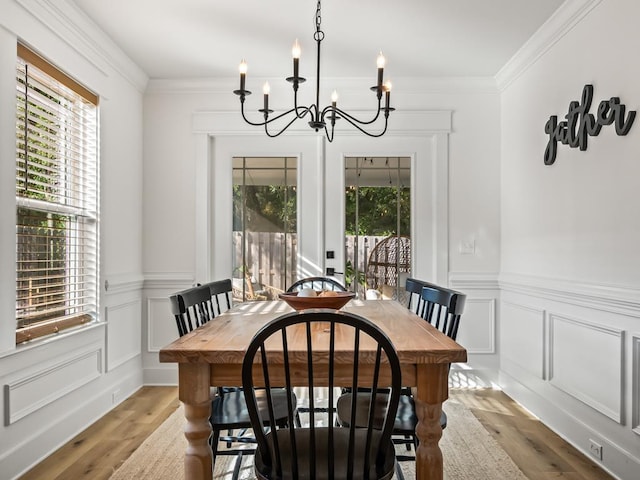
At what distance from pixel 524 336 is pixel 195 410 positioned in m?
2.62

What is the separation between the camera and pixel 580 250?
2.80m

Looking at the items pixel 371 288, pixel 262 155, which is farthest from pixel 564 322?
pixel 262 155

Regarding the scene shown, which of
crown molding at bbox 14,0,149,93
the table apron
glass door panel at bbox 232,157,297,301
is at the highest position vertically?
crown molding at bbox 14,0,149,93

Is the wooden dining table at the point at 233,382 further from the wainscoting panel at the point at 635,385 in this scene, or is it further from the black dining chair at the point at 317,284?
the black dining chair at the point at 317,284

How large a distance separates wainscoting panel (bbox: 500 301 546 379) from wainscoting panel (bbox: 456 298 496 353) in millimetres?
78

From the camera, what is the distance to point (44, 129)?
2.78m

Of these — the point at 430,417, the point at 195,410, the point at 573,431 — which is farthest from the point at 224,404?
the point at 573,431

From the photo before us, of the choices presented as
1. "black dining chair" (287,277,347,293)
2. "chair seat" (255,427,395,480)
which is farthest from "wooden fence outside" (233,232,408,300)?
"chair seat" (255,427,395,480)

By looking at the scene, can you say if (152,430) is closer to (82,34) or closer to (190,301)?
(190,301)

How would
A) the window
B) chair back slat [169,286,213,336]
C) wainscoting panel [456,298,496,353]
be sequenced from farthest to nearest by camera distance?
wainscoting panel [456,298,496,353] → the window → chair back slat [169,286,213,336]

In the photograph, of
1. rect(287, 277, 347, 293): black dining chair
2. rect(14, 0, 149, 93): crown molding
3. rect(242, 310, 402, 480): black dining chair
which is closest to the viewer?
rect(242, 310, 402, 480): black dining chair

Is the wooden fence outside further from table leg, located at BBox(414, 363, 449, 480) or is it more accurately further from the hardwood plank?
table leg, located at BBox(414, 363, 449, 480)

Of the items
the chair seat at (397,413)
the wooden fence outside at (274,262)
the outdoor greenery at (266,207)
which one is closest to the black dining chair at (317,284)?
the wooden fence outside at (274,262)

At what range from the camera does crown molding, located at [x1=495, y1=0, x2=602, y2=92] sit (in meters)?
2.81
